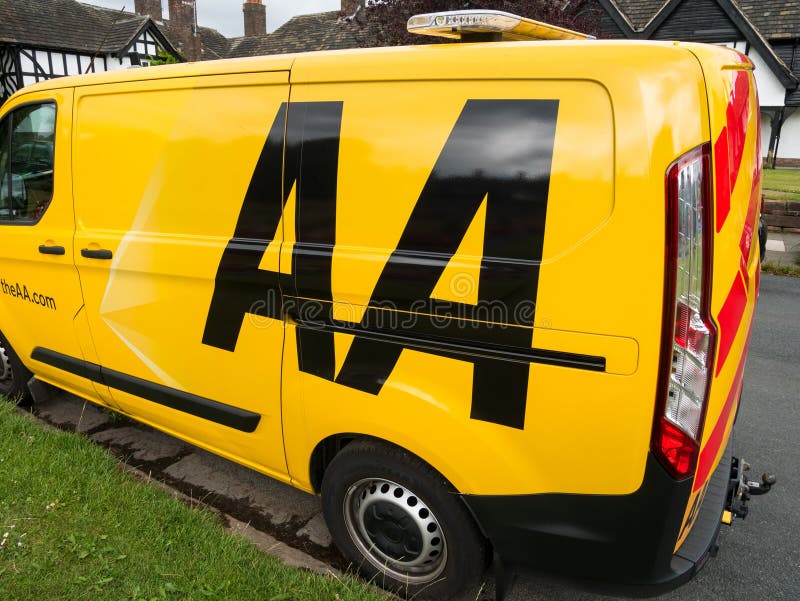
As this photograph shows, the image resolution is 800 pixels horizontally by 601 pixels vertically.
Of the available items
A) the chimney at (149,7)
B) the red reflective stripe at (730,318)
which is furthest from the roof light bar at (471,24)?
the chimney at (149,7)

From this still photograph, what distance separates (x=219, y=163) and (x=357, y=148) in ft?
2.22

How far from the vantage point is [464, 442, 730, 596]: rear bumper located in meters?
1.75

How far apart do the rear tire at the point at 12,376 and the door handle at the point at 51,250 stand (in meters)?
0.96

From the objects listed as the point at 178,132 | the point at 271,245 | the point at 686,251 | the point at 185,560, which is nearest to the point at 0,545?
the point at 185,560

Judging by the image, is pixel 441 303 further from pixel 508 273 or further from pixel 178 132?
pixel 178 132

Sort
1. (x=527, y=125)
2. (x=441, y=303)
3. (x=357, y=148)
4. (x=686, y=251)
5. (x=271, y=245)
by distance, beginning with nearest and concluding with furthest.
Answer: (x=686, y=251) → (x=527, y=125) → (x=441, y=303) → (x=357, y=148) → (x=271, y=245)

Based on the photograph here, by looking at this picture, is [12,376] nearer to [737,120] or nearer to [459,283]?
[459,283]

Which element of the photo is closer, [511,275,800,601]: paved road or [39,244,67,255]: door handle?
[511,275,800,601]: paved road

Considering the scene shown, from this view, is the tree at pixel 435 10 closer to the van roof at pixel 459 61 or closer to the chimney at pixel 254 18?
the van roof at pixel 459 61

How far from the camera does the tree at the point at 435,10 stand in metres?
7.46

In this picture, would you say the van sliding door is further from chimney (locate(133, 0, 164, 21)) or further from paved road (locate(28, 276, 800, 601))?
chimney (locate(133, 0, 164, 21))

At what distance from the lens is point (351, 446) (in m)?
2.27

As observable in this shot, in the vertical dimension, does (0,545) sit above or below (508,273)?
below

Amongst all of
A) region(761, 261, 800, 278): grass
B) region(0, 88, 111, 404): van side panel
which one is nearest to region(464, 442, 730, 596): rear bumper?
region(0, 88, 111, 404): van side panel
